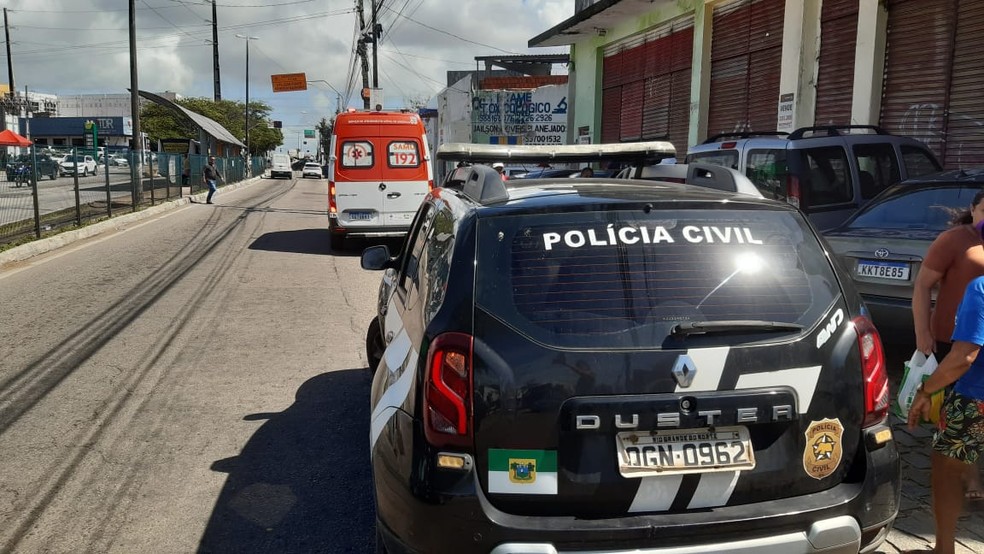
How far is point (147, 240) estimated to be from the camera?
15.1 m

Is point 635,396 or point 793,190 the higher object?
point 793,190

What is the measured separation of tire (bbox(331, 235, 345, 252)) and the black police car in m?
11.4

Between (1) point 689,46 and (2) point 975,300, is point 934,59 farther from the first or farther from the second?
(2) point 975,300

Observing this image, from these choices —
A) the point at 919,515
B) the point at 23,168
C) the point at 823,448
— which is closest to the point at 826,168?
the point at 919,515

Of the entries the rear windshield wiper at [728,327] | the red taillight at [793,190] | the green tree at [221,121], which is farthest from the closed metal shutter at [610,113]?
the green tree at [221,121]

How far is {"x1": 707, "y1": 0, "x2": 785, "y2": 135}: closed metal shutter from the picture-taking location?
14000mm

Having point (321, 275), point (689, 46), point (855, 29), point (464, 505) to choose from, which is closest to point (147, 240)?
point (321, 275)

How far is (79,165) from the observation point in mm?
17203

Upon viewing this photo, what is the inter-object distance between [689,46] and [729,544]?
53.3 feet

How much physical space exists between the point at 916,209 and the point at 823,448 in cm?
426

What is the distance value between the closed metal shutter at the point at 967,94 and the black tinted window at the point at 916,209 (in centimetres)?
487

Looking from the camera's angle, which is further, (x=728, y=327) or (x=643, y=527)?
(x=728, y=327)

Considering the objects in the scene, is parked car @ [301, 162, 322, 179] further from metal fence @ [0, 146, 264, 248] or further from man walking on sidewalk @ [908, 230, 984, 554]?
man walking on sidewalk @ [908, 230, 984, 554]

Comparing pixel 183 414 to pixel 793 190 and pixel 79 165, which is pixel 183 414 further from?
pixel 79 165
